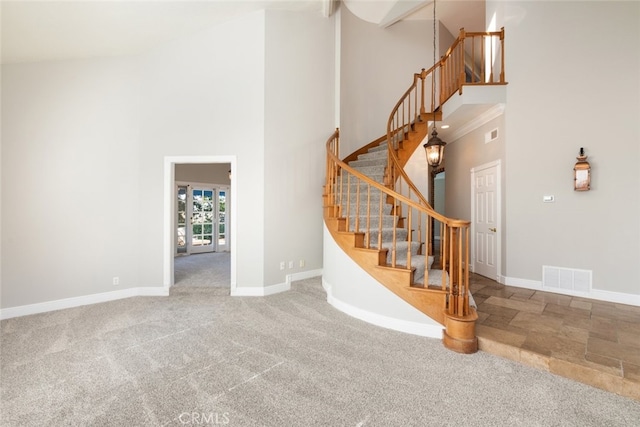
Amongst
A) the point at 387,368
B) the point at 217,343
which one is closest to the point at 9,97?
the point at 217,343

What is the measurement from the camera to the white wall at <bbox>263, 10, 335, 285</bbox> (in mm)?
4051

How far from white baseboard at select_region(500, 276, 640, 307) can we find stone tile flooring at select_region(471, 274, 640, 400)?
0.12 m

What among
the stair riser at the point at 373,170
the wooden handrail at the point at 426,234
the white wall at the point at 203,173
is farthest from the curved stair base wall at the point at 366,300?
the white wall at the point at 203,173

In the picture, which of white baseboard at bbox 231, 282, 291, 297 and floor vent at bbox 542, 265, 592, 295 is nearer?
floor vent at bbox 542, 265, 592, 295

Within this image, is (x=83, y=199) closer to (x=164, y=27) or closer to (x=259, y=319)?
(x=164, y=27)

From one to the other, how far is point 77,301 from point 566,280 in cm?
667

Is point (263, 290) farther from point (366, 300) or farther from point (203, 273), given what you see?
point (203, 273)

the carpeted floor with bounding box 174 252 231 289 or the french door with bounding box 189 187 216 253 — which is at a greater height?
the french door with bounding box 189 187 216 253

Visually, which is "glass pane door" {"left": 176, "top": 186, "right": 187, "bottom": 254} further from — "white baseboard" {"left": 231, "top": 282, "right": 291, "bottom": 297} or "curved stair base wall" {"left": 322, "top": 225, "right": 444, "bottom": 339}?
"curved stair base wall" {"left": 322, "top": 225, "right": 444, "bottom": 339}

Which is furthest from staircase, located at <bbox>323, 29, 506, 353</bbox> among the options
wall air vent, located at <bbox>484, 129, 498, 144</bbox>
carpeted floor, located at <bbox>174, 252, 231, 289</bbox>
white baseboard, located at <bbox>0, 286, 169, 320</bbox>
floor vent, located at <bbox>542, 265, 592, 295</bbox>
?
white baseboard, located at <bbox>0, 286, 169, 320</bbox>

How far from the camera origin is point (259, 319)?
307 cm

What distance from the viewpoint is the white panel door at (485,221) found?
173 inches

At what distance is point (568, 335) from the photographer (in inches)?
95.4

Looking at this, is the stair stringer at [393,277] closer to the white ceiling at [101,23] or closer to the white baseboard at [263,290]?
the white baseboard at [263,290]
